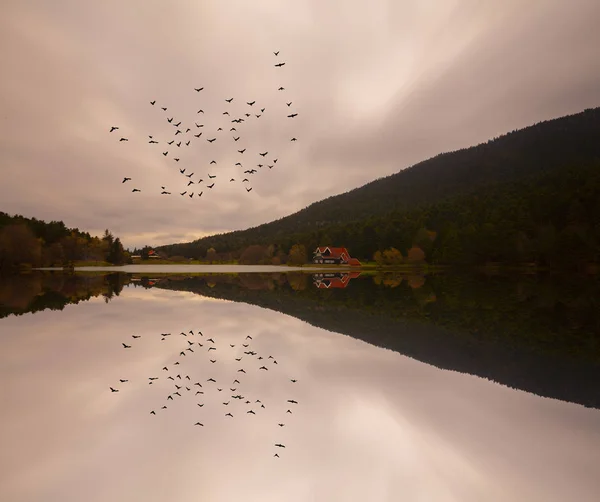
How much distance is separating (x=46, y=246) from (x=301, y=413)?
522 feet

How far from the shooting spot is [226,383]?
13.5 m

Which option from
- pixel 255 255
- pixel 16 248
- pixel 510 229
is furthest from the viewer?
pixel 255 255

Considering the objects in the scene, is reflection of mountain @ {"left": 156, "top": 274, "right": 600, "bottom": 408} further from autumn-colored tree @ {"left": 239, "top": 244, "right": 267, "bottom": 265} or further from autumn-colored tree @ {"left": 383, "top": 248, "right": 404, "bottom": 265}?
autumn-colored tree @ {"left": 239, "top": 244, "right": 267, "bottom": 265}

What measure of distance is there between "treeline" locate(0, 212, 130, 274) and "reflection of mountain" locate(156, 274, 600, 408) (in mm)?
86599

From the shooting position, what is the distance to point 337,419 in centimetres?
1056

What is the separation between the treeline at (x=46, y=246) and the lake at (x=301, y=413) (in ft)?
306

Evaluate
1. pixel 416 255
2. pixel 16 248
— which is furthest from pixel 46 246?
pixel 416 255

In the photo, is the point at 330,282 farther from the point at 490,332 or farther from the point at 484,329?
the point at 490,332

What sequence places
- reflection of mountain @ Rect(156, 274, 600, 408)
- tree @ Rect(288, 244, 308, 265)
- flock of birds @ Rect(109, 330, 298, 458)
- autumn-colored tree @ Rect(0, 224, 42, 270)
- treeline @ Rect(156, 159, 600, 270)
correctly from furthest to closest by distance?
1. tree @ Rect(288, 244, 308, 265)
2. autumn-colored tree @ Rect(0, 224, 42, 270)
3. treeline @ Rect(156, 159, 600, 270)
4. reflection of mountain @ Rect(156, 274, 600, 408)
5. flock of birds @ Rect(109, 330, 298, 458)

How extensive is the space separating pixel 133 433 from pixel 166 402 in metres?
1.96

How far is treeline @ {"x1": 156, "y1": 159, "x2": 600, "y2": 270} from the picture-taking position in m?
77.9

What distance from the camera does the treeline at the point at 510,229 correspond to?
256 ft

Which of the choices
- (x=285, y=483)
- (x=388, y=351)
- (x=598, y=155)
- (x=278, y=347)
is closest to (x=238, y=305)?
(x=278, y=347)

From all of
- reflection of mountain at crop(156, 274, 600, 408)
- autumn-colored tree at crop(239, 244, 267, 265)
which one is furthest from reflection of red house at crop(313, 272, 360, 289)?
autumn-colored tree at crop(239, 244, 267, 265)
